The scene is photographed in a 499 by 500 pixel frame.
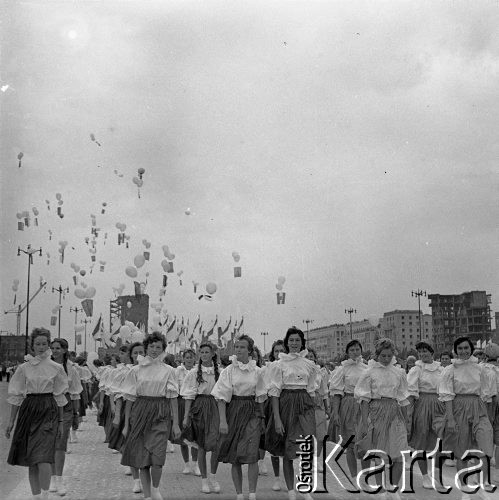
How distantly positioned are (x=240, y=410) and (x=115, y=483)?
2606mm

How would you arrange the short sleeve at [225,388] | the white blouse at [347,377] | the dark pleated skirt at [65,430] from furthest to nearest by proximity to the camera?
the white blouse at [347,377], the dark pleated skirt at [65,430], the short sleeve at [225,388]

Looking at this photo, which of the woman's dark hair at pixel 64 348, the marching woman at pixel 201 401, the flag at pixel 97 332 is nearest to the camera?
the woman's dark hair at pixel 64 348

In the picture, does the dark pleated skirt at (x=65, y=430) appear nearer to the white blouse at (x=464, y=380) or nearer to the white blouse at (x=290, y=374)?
the white blouse at (x=290, y=374)

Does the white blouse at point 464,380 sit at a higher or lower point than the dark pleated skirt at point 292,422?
higher

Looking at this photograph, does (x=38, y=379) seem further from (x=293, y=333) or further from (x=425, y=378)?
(x=425, y=378)

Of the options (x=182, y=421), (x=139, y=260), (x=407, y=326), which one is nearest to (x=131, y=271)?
(x=139, y=260)

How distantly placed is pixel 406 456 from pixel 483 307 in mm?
114092

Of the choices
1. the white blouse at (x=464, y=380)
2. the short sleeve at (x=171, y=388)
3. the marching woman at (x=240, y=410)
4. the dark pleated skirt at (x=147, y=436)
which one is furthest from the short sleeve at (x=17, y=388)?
the white blouse at (x=464, y=380)

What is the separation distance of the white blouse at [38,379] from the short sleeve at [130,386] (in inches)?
25.9

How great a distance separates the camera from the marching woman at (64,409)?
9.83 metres

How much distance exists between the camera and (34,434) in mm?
8344

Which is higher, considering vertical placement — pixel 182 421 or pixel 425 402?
pixel 425 402

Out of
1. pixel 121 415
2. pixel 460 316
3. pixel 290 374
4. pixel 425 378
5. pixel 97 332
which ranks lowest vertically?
pixel 121 415

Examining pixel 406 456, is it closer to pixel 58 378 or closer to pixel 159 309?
pixel 58 378
